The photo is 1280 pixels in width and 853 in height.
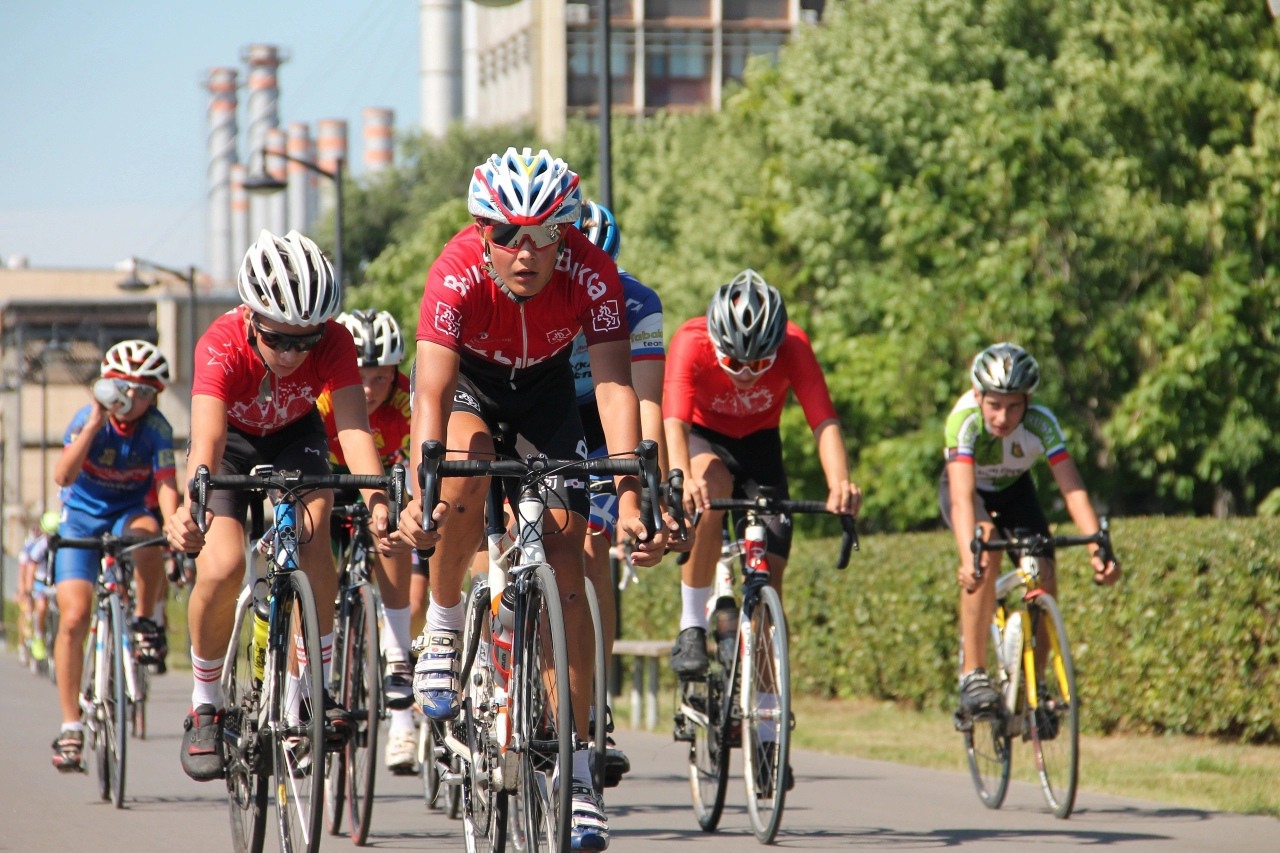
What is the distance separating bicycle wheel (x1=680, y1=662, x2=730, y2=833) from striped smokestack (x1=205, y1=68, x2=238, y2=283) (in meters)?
123

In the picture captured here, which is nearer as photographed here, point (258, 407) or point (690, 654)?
point (258, 407)

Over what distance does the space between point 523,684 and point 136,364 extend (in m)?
5.34

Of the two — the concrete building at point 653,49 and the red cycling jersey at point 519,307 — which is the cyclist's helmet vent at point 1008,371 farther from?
the concrete building at point 653,49

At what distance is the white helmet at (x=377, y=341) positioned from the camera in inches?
401

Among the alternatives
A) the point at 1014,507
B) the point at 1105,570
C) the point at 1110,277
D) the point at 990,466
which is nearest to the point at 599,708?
the point at 1105,570

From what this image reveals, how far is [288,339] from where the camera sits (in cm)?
781

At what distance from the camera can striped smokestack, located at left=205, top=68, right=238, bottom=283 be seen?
130m

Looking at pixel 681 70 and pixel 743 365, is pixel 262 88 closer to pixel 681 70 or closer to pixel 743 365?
pixel 681 70

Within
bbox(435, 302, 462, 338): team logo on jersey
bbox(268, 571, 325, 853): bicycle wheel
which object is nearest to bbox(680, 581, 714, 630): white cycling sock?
bbox(268, 571, 325, 853): bicycle wheel

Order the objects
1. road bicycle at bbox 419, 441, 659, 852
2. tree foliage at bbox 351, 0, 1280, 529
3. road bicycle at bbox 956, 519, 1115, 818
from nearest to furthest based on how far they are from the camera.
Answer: road bicycle at bbox 419, 441, 659, 852 → road bicycle at bbox 956, 519, 1115, 818 → tree foliage at bbox 351, 0, 1280, 529

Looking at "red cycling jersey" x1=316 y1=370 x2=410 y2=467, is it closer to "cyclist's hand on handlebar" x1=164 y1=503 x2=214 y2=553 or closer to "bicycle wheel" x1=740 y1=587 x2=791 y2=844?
"bicycle wheel" x1=740 y1=587 x2=791 y2=844

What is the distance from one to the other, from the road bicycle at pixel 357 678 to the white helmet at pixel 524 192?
2.40 meters

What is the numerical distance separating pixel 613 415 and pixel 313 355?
67.4 inches

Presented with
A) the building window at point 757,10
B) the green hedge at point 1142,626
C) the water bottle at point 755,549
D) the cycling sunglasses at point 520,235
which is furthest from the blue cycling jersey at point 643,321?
the building window at point 757,10
